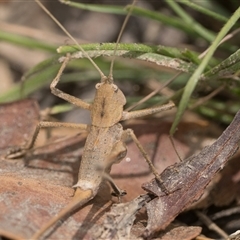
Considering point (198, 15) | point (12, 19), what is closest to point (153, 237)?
point (198, 15)

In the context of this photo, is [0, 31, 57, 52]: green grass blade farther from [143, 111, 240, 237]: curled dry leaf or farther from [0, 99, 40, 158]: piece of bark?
[143, 111, 240, 237]: curled dry leaf

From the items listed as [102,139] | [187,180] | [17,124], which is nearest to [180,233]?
[187,180]

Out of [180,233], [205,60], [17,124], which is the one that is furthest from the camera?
[17,124]

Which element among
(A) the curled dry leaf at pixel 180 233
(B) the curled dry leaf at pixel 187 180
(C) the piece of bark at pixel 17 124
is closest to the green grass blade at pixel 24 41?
(C) the piece of bark at pixel 17 124

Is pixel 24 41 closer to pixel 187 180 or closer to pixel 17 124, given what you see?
pixel 17 124

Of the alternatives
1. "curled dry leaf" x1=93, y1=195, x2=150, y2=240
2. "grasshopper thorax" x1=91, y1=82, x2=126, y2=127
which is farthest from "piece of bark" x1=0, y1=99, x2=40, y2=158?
"curled dry leaf" x1=93, y1=195, x2=150, y2=240

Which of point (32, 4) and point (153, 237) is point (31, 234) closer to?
point (153, 237)

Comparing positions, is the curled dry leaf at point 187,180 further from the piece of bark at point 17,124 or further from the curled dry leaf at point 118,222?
the piece of bark at point 17,124

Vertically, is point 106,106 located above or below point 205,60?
above
